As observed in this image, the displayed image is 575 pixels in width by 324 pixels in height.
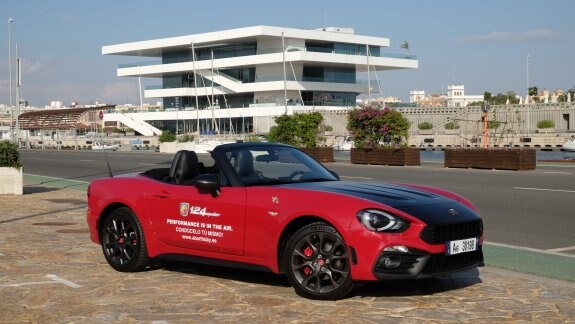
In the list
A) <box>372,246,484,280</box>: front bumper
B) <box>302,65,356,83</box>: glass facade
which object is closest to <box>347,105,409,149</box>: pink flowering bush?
<box>372,246,484,280</box>: front bumper

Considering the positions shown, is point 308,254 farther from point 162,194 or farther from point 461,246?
point 162,194

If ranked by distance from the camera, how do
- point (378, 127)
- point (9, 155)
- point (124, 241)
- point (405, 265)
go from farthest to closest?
point (378, 127) → point (9, 155) → point (124, 241) → point (405, 265)

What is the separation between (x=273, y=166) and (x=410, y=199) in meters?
1.67

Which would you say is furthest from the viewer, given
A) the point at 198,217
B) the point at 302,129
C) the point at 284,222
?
the point at 302,129

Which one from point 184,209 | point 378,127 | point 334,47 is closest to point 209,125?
point 334,47

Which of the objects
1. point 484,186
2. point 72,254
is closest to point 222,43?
point 484,186

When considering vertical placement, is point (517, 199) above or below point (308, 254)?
below

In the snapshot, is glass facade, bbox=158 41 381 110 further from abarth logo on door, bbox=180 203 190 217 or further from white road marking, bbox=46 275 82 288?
abarth logo on door, bbox=180 203 190 217

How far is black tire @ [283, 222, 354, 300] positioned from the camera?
697 cm

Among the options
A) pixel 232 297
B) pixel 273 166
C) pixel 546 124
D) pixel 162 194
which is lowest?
pixel 232 297

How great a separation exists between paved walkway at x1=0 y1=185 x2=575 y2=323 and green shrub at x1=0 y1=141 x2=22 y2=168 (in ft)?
34.3

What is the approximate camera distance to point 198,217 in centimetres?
804

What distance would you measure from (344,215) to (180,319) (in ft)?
5.19

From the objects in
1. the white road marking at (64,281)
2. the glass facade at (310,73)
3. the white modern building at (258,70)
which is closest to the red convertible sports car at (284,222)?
the white road marking at (64,281)
